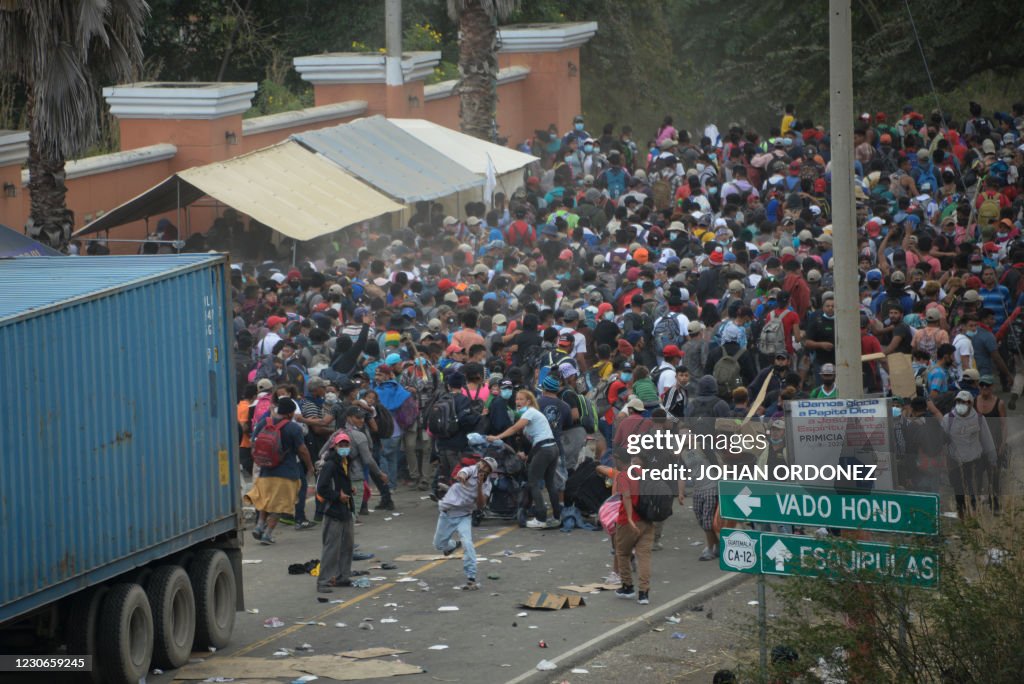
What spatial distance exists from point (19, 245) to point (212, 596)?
7251 mm

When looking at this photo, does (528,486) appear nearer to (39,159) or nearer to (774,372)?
(774,372)

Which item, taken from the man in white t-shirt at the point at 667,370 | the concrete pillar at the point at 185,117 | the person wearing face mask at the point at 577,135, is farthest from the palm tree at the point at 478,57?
the man in white t-shirt at the point at 667,370

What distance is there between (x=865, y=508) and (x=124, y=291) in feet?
18.9

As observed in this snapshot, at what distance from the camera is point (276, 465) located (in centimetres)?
1664

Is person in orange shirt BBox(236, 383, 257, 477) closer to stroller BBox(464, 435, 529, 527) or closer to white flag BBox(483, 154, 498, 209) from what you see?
stroller BBox(464, 435, 529, 527)

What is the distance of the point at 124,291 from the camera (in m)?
11.9

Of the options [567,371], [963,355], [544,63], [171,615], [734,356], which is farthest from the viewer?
[544,63]

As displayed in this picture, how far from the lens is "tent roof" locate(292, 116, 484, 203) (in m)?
26.8

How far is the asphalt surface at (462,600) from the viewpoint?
1280cm

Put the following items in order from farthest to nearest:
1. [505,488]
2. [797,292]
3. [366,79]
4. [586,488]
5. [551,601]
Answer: [366,79]
[797,292]
[505,488]
[586,488]
[551,601]

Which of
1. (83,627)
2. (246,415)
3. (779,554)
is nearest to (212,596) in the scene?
(83,627)

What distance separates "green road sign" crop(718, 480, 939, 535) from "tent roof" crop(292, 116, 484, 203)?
16280 mm

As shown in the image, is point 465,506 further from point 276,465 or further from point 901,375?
point 901,375

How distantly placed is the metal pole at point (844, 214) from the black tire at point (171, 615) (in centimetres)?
589
